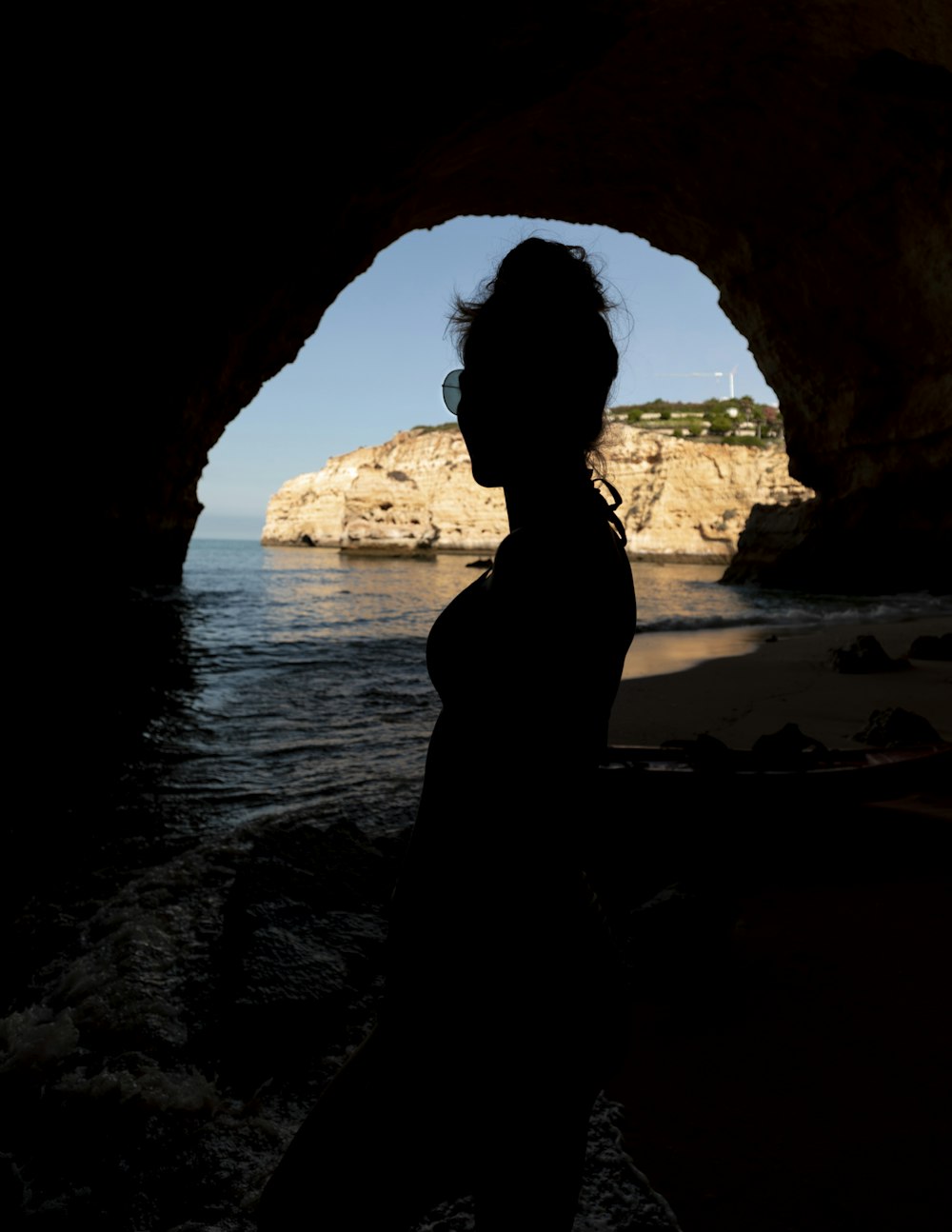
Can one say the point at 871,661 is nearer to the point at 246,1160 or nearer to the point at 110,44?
the point at 246,1160

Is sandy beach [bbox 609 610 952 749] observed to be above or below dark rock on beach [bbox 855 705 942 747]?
below

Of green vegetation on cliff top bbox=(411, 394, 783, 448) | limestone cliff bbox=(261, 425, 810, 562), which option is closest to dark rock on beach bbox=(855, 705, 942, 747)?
limestone cliff bbox=(261, 425, 810, 562)

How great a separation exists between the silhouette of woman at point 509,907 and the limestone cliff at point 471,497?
4237 cm

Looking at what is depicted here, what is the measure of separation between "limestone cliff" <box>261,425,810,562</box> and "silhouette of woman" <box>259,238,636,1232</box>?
42.4m

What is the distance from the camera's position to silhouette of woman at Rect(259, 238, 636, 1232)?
84 cm

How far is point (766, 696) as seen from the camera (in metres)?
6.59

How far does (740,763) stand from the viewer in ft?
10.7

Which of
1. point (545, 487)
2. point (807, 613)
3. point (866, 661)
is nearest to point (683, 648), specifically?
point (866, 661)

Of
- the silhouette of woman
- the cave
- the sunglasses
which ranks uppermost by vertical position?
the cave

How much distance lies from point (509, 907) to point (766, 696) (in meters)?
6.42

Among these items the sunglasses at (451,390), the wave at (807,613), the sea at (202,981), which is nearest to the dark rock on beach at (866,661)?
the sea at (202,981)

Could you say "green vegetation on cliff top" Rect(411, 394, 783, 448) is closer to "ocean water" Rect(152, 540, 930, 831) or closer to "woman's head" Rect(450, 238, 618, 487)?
"ocean water" Rect(152, 540, 930, 831)

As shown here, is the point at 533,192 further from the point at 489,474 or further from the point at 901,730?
the point at 489,474

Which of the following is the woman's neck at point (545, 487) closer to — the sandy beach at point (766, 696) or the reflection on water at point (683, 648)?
the sandy beach at point (766, 696)
